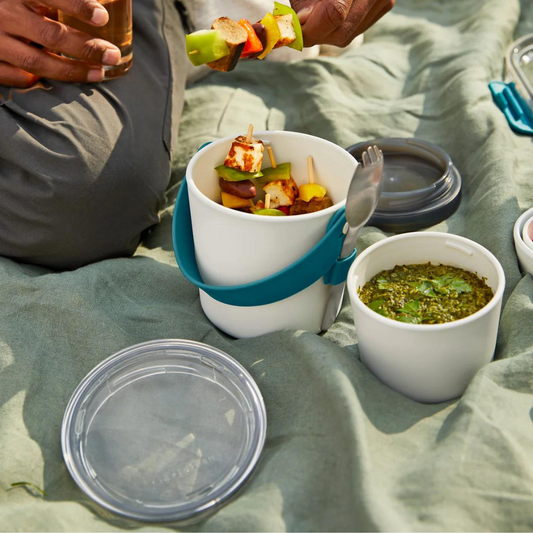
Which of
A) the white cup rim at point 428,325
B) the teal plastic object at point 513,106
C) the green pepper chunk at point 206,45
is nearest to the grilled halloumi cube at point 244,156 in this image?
the green pepper chunk at point 206,45

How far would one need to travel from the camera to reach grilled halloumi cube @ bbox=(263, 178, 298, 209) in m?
1.25

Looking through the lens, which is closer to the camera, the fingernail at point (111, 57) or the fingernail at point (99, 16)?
the fingernail at point (99, 16)

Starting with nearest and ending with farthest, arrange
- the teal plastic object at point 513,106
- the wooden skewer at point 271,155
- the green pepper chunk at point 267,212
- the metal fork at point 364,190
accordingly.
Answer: the metal fork at point 364,190 → the green pepper chunk at point 267,212 → the wooden skewer at point 271,155 → the teal plastic object at point 513,106

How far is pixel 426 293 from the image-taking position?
1123 millimetres

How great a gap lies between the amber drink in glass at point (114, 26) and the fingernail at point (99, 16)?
0.11 ft

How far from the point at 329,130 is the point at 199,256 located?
767mm

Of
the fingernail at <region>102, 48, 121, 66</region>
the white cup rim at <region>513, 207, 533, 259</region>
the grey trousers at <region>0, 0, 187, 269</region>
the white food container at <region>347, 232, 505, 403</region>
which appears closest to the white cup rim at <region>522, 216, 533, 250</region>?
the white cup rim at <region>513, 207, 533, 259</region>

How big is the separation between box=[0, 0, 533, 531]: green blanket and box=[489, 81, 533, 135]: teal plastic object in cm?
3

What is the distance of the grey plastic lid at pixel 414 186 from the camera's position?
153cm

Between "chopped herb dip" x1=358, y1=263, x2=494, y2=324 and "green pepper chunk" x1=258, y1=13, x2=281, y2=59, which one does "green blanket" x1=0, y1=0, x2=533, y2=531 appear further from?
"green pepper chunk" x1=258, y1=13, x2=281, y2=59

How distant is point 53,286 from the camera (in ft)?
4.33

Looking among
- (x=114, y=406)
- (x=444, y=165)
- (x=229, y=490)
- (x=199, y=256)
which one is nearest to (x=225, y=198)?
(x=199, y=256)

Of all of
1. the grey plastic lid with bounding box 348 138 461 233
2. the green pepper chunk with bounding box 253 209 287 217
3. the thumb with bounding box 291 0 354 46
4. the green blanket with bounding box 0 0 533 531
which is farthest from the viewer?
the grey plastic lid with bounding box 348 138 461 233

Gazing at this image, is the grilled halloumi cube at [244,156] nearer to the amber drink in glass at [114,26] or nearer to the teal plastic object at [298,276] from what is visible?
the teal plastic object at [298,276]
